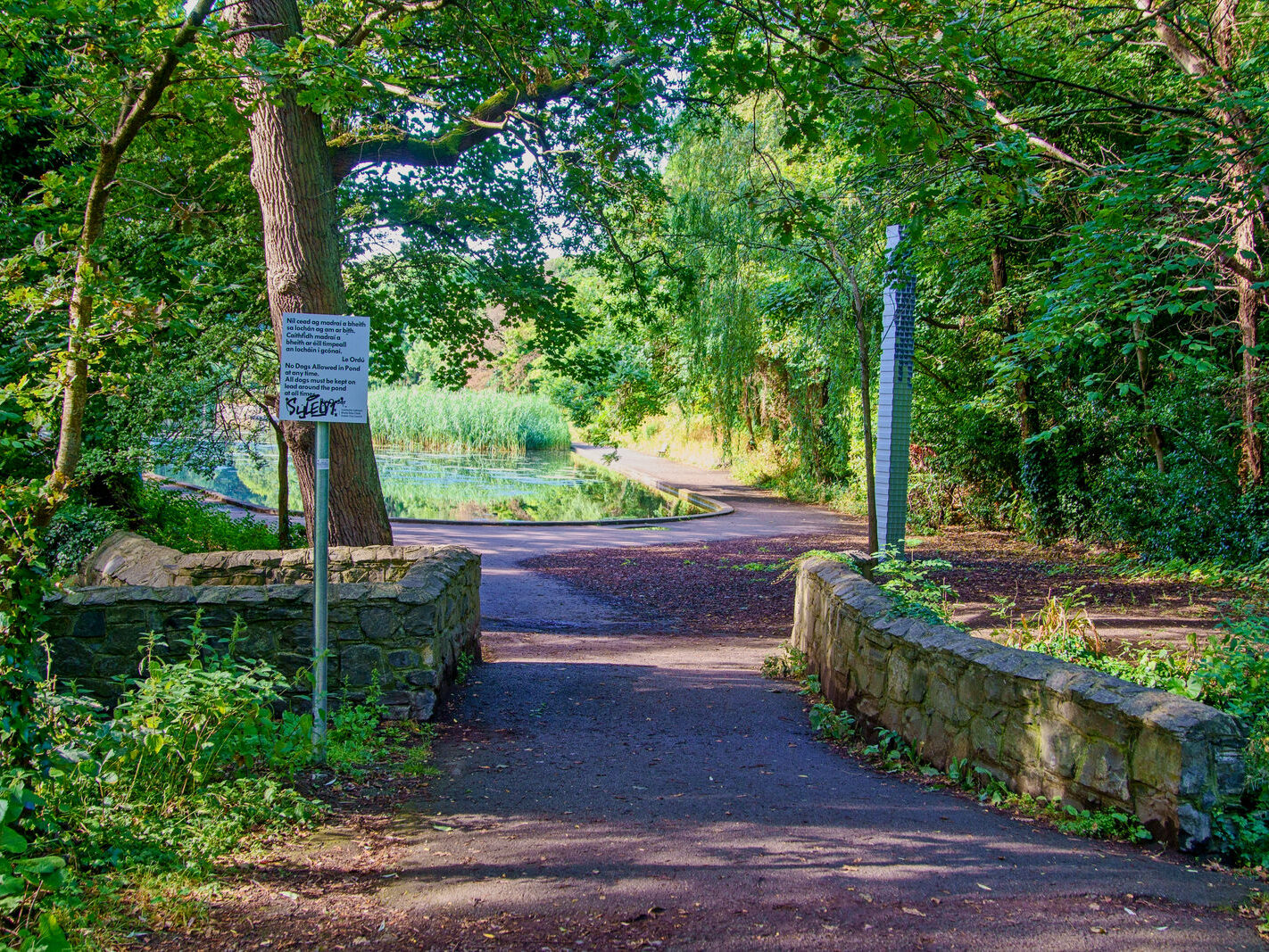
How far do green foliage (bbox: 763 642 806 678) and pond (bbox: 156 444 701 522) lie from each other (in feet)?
36.6

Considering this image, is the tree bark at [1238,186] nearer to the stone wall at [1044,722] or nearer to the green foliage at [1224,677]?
the green foliage at [1224,677]

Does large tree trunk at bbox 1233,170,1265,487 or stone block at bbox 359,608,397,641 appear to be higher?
large tree trunk at bbox 1233,170,1265,487

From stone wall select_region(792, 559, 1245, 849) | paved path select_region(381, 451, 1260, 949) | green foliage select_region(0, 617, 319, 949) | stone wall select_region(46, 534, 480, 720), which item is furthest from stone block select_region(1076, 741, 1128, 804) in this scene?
stone wall select_region(46, 534, 480, 720)

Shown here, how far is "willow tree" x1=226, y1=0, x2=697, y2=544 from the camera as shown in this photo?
252 inches

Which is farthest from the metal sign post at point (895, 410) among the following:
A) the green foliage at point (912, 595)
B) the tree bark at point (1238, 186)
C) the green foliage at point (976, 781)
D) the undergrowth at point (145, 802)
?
the undergrowth at point (145, 802)

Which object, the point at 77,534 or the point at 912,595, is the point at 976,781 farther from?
the point at 77,534

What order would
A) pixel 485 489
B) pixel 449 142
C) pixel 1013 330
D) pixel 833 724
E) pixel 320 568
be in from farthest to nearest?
pixel 485 489 < pixel 1013 330 < pixel 449 142 < pixel 833 724 < pixel 320 568

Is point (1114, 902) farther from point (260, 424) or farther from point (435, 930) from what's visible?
point (260, 424)

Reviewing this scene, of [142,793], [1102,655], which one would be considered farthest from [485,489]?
[142,793]

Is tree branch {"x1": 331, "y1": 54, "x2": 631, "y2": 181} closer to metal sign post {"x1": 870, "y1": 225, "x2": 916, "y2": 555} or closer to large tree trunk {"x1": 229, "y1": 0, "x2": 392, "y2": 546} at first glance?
large tree trunk {"x1": 229, "y1": 0, "x2": 392, "y2": 546}

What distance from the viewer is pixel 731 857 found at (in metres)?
3.34

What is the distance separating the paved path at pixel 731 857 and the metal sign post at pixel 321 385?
114cm

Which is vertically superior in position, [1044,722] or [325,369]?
[325,369]

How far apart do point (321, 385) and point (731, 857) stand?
119 inches
